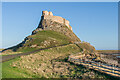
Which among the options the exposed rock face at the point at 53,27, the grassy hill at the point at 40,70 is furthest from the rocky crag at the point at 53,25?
the grassy hill at the point at 40,70

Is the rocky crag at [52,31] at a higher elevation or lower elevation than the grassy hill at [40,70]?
higher

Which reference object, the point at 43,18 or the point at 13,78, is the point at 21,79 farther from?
the point at 43,18

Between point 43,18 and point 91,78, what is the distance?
10798 centimetres

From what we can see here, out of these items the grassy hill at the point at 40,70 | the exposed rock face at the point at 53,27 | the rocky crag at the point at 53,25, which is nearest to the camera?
the grassy hill at the point at 40,70

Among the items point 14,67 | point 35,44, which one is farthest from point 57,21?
point 14,67

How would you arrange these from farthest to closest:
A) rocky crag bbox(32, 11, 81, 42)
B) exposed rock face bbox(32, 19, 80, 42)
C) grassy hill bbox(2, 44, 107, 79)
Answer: rocky crag bbox(32, 11, 81, 42), exposed rock face bbox(32, 19, 80, 42), grassy hill bbox(2, 44, 107, 79)

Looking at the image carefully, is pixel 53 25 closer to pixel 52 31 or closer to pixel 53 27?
pixel 53 27

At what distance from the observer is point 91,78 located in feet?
75.3

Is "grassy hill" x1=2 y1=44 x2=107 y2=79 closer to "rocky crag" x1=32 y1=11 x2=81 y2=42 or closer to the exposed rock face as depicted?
"rocky crag" x1=32 y1=11 x2=81 y2=42

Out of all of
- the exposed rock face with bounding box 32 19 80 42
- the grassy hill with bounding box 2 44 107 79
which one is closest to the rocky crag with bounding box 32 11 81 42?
the exposed rock face with bounding box 32 19 80 42

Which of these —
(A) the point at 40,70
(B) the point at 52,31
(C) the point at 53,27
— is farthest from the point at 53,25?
(A) the point at 40,70

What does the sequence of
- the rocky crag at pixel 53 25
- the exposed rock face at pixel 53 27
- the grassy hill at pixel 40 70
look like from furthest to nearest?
1. the rocky crag at pixel 53 25
2. the exposed rock face at pixel 53 27
3. the grassy hill at pixel 40 70

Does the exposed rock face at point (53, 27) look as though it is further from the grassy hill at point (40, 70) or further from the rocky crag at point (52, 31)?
the grassy hill at point (40, 70)

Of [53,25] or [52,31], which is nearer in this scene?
[52,31]
